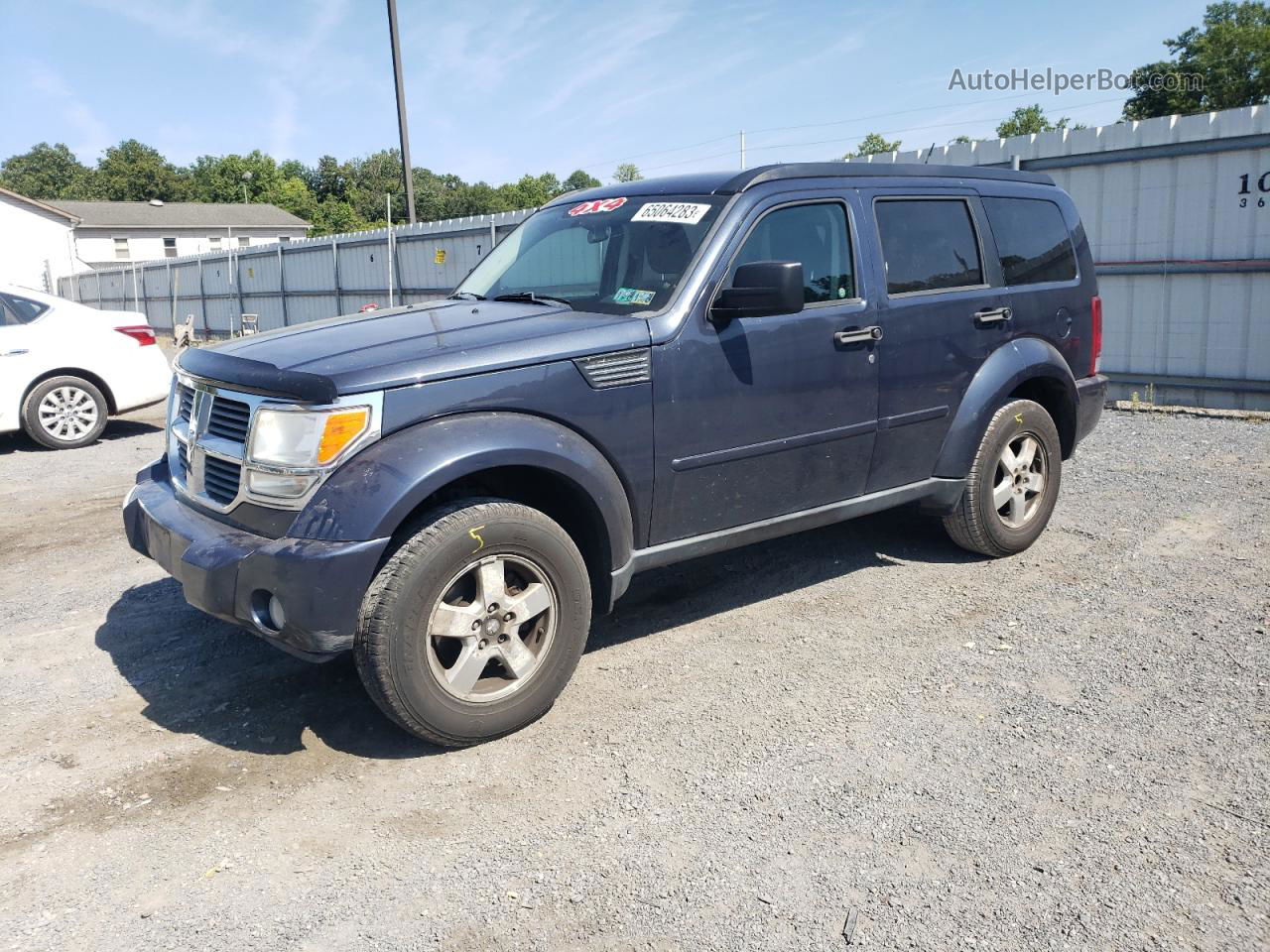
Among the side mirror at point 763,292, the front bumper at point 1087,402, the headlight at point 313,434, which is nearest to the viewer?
the headlight at point 313,434

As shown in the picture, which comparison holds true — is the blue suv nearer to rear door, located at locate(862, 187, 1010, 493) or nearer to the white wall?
rear door, located at locate(862, 187, 1010, 493)

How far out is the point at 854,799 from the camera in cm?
324

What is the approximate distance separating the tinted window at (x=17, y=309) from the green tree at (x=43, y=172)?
119748 millimetres

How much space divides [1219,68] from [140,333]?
6815 centimetres

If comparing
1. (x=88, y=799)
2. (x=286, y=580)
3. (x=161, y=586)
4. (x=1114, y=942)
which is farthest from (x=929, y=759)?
(x=161, y=586)

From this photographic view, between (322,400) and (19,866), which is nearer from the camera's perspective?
(19,866)

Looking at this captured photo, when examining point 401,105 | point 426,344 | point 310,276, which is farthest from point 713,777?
point 310,276

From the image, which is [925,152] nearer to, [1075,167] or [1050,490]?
[1075,167]

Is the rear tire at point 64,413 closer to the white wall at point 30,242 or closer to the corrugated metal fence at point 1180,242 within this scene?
the corrugated metal fence at point 1180,242

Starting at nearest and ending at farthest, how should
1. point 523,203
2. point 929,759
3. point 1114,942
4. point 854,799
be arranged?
point 1114,942
point 854,799
point 929,759
point 523,203

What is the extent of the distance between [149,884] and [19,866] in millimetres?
427

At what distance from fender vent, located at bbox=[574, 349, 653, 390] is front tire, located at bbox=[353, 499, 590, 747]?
562 mm

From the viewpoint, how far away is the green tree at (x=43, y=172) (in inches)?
4665

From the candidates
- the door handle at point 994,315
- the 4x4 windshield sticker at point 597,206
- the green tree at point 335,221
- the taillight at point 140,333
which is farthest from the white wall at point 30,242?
the door handle at point 994,315
